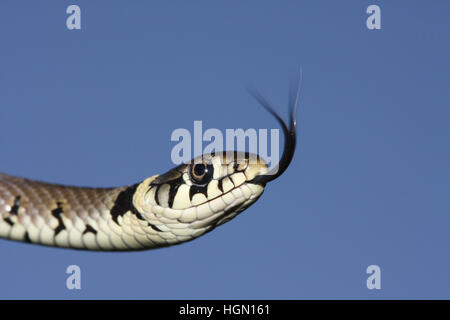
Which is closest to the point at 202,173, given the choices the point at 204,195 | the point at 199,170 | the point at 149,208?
the point at 199,170

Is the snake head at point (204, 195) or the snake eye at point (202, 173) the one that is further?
the snake eye at point (202, 173)

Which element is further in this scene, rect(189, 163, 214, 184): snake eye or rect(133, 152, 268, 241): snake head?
rect(189, 163, 214, 184): snake eye

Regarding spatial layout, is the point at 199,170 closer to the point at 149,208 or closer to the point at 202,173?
the point at 202,173

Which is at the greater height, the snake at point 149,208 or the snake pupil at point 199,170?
the snake pupil at point 199,170

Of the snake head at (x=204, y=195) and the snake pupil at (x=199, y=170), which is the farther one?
the snake pupil at (x=199, y=170)

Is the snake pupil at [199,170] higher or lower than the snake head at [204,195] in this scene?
higher
